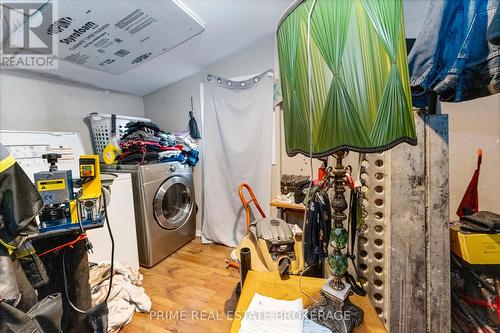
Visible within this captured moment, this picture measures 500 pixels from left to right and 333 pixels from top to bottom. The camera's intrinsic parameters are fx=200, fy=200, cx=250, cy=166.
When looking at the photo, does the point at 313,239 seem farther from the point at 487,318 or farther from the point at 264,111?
the point at 264,111

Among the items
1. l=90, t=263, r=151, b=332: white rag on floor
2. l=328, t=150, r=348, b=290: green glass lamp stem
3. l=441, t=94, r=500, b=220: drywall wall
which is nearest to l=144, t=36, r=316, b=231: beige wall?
l=441, t=94, r=500, b=220: drywall wall

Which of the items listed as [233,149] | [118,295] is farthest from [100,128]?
[118,295]

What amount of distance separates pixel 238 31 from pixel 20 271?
7.17ft

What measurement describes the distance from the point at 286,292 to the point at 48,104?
8.64 ft

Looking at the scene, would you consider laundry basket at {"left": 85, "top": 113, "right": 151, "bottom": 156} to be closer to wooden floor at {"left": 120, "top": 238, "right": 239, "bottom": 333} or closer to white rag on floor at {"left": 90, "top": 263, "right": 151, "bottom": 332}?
white rag on floor at {"left": 90, "top": 263, "right": 151, "bottom": 332}

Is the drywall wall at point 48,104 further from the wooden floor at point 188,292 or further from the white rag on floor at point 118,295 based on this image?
the wooden floor at point 188,292

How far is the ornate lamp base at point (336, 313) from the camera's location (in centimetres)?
56

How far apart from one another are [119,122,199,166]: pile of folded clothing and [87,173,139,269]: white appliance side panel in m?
0.29

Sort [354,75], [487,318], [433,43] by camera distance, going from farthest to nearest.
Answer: [487,318]
[433,43]
[354,75]

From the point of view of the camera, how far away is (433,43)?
830mm

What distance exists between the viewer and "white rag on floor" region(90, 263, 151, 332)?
1.33 metres

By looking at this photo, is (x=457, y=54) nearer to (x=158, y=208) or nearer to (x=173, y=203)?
(x=158, y=208)

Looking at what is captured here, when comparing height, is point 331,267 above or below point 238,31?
below

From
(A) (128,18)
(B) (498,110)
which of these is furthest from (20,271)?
(B) (498,110)
